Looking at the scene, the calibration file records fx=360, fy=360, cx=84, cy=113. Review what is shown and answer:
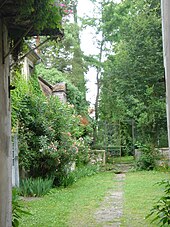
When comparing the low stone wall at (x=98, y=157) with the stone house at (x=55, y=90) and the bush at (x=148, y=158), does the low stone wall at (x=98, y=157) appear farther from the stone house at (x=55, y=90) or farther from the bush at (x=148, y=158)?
the stone house at (x=55, y=90)

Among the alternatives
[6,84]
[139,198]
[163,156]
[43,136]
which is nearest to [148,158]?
[163,156]

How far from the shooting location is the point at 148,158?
15.5 m

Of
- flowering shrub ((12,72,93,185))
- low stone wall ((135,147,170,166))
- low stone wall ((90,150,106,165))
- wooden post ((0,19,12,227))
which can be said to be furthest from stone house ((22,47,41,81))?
wooden post ((0,19,12,227))

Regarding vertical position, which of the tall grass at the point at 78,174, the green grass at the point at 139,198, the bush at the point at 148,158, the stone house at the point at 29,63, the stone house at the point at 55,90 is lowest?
the green grass at the point at 139,198

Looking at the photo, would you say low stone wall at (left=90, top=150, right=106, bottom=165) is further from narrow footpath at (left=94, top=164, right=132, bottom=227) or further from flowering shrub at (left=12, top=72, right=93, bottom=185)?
flowering shrub at (left=12, top=72, right=93, bottom=185)

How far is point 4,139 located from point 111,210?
3.71 metres

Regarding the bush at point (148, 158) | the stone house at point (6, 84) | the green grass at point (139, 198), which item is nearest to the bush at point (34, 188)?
the green grass at point (139, 198)

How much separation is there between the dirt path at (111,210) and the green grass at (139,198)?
0.12m

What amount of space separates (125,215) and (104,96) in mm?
15255

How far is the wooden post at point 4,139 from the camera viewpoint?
Result: 4.15 metres

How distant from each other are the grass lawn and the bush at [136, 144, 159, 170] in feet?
9.83

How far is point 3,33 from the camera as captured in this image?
4.44 metres

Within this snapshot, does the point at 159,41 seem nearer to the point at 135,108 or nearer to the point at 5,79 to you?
the point at 135,108

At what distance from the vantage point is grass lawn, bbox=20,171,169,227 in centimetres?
629
